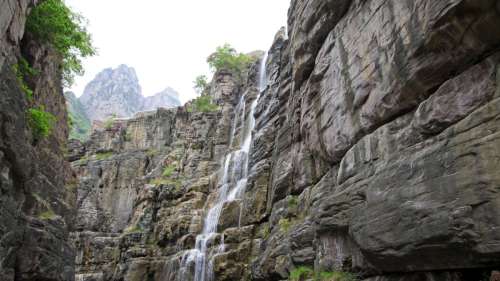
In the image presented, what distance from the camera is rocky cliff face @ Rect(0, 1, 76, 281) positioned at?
12.7 m

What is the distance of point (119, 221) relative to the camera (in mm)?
50625

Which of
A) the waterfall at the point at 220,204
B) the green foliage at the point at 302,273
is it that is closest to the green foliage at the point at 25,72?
the green foliage at the point at 302,273

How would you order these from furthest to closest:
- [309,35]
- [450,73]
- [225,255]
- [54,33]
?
[225,255] < [54,33] < [309,35] < [450,73]

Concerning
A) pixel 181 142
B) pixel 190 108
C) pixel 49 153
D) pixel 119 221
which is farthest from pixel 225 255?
pixel 190 108

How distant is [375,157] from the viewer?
11.4m

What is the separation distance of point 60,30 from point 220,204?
15038 mm

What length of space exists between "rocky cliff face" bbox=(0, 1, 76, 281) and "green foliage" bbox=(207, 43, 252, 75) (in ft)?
114

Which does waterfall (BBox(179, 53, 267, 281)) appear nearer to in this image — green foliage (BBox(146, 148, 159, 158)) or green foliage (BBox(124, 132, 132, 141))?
green foliage (BBox(146, 148, 159, 158))

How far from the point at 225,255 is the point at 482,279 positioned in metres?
16.5

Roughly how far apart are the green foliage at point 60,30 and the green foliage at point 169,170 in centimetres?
2035

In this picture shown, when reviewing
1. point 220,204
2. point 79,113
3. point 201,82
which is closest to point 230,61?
point 201,82

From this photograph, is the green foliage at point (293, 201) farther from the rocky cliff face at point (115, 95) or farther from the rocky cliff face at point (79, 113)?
the rocky cliff face at point (115, 95)

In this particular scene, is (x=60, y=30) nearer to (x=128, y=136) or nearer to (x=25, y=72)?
(x=25, y=72)

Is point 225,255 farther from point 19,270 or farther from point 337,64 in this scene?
point 337,64
